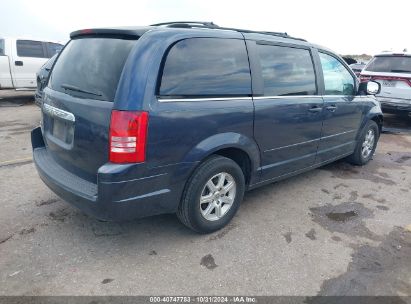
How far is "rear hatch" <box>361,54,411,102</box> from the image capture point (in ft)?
27.1

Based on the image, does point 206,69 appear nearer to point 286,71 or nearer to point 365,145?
point 286,71

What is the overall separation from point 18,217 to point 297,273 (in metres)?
2.71

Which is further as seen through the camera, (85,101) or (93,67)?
(93,67)

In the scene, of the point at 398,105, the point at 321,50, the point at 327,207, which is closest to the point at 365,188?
A: the point at 327,207

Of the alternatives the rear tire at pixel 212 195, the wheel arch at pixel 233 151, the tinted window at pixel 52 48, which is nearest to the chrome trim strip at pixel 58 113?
the wheel arch at pixel 233 151

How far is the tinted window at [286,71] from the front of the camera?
139 inches

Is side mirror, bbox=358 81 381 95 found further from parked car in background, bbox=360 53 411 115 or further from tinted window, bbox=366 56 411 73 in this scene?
tinted window, bbox=366 56 411 73

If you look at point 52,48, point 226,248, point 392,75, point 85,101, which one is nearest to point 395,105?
point 392,75

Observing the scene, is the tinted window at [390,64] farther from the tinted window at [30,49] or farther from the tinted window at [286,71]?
the tinted window at [30,49]

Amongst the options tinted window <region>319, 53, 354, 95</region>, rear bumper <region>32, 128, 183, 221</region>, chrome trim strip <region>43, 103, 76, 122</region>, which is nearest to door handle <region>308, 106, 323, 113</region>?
tinted window <region>319, 53, 354, 95</region>

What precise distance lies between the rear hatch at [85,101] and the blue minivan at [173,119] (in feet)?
0.03

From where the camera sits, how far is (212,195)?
Result: 10.7ft

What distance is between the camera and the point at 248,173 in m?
3.61

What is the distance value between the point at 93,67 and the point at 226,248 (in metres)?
1.92
